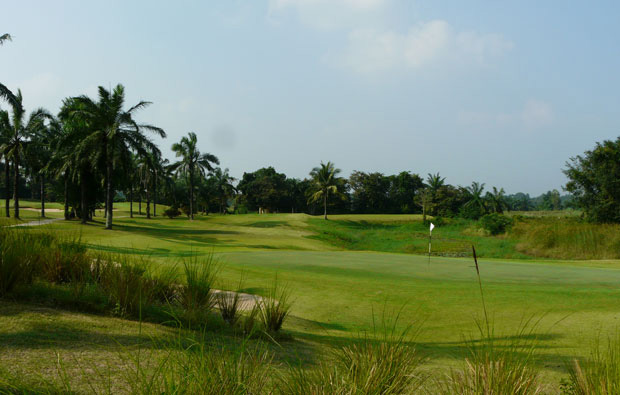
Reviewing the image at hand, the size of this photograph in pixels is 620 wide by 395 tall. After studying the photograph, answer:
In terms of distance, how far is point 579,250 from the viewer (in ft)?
114

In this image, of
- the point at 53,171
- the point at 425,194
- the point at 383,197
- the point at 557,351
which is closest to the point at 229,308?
the point at 557,351

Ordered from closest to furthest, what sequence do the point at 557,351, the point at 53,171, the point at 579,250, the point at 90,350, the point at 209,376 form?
the point at 209,376, the point at 90,350, the point at 557,351, the point at 579,250, the point at 53,171

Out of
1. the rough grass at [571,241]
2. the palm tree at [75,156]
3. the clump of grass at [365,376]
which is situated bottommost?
the rough grass at [571,241]

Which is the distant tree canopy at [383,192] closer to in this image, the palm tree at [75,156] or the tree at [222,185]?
the tree at [222,185]

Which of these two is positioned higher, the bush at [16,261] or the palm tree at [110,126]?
the palm tree at [110,126]

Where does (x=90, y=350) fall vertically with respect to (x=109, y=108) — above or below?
below

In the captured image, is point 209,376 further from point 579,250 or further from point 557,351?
point 579,250

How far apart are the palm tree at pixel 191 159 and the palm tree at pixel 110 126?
2256 centimetres

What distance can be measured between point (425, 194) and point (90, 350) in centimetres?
8837

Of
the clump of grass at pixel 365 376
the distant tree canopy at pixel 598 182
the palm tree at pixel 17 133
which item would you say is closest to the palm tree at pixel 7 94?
the palm tree at pixel 17 133

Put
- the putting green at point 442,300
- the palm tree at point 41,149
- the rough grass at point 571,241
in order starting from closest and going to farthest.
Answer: the putting green at point 442,300 < the rough grass at point 571,241 < the palm tree at point 41,149

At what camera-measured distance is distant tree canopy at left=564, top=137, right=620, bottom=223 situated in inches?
1634

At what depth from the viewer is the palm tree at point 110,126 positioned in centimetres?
3638

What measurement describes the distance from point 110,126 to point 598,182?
1853 inches
